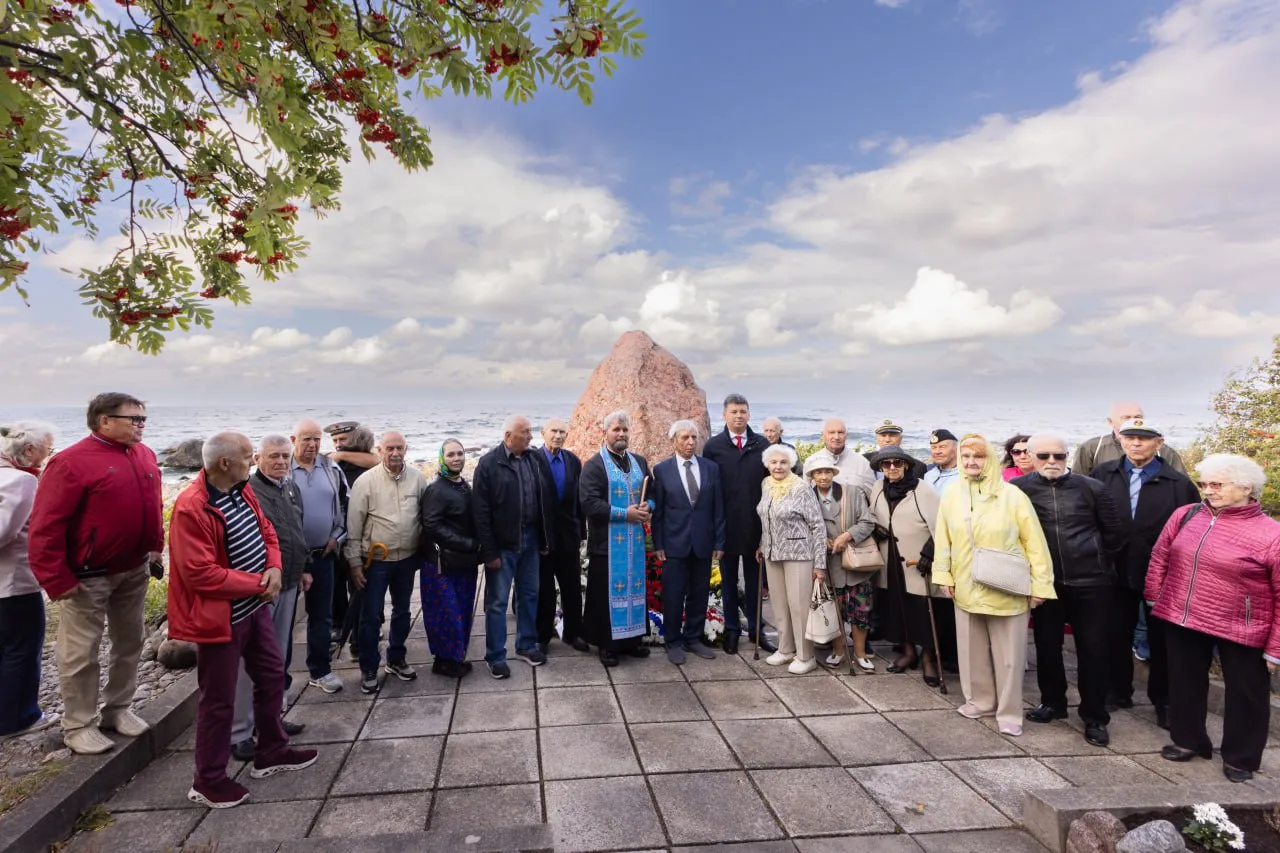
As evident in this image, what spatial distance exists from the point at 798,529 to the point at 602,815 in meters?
2.63

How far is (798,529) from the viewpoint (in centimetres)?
507

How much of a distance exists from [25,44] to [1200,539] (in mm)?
6305

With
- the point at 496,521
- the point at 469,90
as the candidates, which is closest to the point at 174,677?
the point at 496,521

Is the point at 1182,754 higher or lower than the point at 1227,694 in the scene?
lower

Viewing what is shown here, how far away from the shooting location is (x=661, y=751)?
149 inches

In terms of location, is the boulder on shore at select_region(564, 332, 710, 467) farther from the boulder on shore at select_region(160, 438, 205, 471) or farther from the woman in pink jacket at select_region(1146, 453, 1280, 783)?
the boulder on shore at select_region(160, 438, 205, 471)

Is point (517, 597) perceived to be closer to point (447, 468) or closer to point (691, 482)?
point (447, 468)

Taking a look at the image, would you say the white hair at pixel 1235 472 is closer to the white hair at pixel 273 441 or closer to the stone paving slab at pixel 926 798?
the stone paving slab at pixel 926 798

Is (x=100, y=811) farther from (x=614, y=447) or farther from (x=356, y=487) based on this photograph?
(x=614, y=447)

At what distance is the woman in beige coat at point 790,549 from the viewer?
505 cm

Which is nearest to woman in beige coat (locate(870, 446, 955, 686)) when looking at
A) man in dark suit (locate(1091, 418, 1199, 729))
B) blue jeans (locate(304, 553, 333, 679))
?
man in dark suit (locate(1091, 418, 1199, 729))

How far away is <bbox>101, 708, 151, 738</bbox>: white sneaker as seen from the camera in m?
3.67

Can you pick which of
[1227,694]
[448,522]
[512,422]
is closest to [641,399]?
[512,422]

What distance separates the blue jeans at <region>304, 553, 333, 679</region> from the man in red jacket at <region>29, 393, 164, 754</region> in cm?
101
